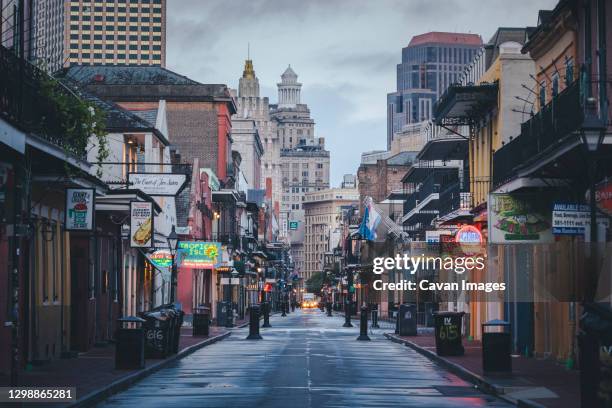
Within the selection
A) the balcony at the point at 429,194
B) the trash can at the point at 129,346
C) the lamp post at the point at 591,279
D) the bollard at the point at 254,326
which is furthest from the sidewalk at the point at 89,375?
the balcony at the point at 429,194

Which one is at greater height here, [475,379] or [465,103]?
[465,103]

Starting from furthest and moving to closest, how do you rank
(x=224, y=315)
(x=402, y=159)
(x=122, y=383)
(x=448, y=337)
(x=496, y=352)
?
(x=402, y=159) < (x=224, y=315) < (x=448, y=337) < (x=496, y=352) < (x=122, y=383)

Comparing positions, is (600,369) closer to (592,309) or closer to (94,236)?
(592,309)

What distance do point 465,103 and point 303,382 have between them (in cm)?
2180

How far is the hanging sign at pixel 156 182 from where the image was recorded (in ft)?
140

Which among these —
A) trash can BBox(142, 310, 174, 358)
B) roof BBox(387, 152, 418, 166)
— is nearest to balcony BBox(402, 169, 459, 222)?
trash can BBox(142, 310, 174, 358)

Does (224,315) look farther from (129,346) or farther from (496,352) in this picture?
(496,352)

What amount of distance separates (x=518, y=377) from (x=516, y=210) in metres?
5.07

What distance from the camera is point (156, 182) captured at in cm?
4281

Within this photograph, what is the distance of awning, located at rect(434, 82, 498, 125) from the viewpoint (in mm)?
42891

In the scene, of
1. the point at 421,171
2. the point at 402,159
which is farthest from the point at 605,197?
the point at 402,159

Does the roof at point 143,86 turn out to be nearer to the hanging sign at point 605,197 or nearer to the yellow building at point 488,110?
the yellow building at point 488,110

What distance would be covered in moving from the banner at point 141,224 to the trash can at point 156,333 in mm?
6611

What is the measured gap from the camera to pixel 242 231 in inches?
4483
